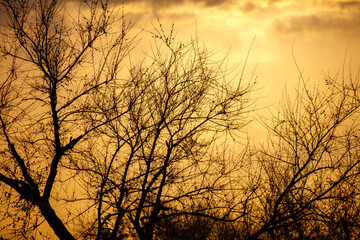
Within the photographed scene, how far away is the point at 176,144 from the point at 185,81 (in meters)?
1.56

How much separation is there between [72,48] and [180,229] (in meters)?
5.33

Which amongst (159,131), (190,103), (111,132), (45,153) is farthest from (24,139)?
(190,103)

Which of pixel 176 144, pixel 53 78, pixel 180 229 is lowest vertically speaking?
pixel 180 229

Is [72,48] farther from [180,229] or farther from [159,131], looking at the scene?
[180,229]

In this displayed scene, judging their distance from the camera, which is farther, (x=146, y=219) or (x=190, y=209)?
(x=146, y=219)

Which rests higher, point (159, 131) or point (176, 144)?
point (159, 131)

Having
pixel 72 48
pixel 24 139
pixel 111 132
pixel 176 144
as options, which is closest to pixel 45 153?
pixel 24 139

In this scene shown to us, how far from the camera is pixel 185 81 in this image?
855cm

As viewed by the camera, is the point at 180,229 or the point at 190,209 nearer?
the point at 190,209

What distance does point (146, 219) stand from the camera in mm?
8984

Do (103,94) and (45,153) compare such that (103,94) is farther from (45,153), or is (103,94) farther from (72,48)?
(45,153)

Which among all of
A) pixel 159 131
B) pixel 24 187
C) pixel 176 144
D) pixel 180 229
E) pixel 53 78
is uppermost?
pixel 53 78

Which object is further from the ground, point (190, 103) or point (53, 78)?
point (53, 78)

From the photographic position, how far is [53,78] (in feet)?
27.6
